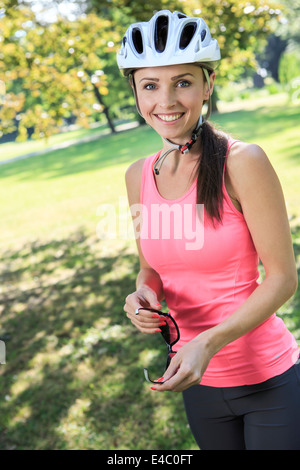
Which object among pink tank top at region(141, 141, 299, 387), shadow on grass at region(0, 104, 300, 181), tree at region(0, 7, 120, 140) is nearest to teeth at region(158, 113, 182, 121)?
pink tank top at region(141, 141, 299, 387)

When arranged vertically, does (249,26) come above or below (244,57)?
above

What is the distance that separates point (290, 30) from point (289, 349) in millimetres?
46560

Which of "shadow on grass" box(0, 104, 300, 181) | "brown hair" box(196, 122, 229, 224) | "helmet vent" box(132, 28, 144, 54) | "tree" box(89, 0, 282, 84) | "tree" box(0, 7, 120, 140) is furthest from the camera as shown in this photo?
"shadow on grass" box(0, 104, 300, 181)

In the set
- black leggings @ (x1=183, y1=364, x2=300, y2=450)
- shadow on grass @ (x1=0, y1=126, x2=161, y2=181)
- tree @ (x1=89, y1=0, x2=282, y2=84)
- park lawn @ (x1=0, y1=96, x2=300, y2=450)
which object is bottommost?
shadow on grass @ (x1=0, y1=126, x2=161, y2=181)

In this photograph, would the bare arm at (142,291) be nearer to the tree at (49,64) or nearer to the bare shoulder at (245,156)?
the bare shoulder at (245,156)

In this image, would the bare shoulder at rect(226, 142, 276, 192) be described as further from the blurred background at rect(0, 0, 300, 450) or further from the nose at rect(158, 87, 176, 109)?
the blurred background at rect(0, 0, 300, 450)

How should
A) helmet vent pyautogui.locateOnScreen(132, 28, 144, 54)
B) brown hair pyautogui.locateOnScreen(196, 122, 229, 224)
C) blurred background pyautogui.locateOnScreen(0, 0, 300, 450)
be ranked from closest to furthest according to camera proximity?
1. brown hair pyautogui.locateOnScreen(196, 122, 229, 224)
2. helmet vent pyautogui.locateOnScreen(132, 28, 144, 54)
3. blurred background pyautogui.locateOnScreen(0, 0, 300, 450)

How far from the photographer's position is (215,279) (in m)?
1.98

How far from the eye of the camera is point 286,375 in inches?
79.0

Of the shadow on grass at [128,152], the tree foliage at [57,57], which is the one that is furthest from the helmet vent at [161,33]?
the shadow on grass at [128,152]

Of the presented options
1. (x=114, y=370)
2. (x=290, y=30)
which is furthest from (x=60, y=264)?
(x=290, y=30)

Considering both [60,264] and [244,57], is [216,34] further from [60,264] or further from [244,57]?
[60,264]

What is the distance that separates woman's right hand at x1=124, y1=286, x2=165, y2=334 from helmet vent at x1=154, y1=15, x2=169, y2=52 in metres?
0.98

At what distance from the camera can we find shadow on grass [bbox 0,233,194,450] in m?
4.09
